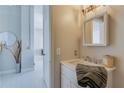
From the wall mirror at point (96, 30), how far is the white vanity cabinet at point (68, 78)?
45 cm

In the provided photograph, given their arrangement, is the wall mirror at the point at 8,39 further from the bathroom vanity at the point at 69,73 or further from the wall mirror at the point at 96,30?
the wall mirror at the point at 96,30

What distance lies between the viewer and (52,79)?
7.27 feet

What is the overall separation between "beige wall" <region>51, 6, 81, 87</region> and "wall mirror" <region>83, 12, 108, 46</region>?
0.14m

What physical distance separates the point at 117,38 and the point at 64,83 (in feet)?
3.25

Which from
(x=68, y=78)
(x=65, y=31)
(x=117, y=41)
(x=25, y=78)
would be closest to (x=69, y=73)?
(x=68, y=78)

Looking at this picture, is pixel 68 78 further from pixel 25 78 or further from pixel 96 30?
pixel 25 78

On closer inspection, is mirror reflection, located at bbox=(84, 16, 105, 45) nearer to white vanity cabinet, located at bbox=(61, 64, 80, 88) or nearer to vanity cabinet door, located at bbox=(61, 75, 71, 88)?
white vanity cabinet, located at bbox=(61, 64, 80, 88)

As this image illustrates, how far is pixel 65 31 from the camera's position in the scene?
2186 mm

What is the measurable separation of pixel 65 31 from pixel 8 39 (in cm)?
211

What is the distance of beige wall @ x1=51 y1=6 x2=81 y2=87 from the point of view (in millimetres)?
2143

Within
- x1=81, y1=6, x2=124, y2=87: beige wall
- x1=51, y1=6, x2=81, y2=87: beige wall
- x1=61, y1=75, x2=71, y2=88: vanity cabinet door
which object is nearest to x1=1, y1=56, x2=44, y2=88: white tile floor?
x1=61, y1=75, x2=71, y2=88: vanity cabinet door

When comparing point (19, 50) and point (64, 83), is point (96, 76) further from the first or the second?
point (19, 50)

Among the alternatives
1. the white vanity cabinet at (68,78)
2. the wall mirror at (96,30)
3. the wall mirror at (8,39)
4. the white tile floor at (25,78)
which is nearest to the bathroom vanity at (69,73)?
the white vanity cabinet at (68,78)

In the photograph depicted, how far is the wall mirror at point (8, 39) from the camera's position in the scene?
12.2ft
